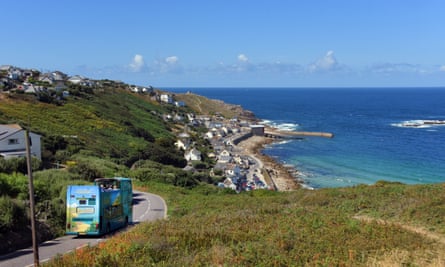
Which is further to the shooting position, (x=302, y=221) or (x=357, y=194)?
(x=357, y=194)

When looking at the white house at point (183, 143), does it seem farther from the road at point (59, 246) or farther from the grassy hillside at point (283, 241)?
the grassy hillside at point (283, 241)

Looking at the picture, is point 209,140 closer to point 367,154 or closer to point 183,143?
point 183,143

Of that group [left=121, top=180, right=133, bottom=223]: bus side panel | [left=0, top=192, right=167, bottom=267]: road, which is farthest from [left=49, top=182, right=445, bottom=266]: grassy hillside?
[left=121, top=180, right=133, bottom=223]: bus side panel

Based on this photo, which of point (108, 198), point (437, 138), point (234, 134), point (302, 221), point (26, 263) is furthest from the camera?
point (234, 134)

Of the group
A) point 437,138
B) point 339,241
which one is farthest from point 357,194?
point 437,138

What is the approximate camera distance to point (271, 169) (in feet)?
229

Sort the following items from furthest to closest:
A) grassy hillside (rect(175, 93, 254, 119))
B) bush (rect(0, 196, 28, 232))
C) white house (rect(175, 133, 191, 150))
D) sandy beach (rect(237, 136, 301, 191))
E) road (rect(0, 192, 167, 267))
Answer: grassy hillside (rect(175, 93, 254, 119)) → white house (rect(175, 133, 191, 150)) → sandy beach (rect(237, 136, 301, 191)) → bush (rect(0, 196, 28, 232)) → road (rect(0, 192, 167, 267))

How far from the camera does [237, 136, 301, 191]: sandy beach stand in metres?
58.8

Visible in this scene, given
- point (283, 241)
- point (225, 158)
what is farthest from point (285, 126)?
point (283, 241)

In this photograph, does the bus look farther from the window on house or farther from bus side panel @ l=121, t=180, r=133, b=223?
the window on house

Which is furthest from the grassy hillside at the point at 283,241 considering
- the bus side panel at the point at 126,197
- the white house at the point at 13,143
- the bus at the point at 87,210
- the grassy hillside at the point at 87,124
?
the grassy hillside at the point at 87,124

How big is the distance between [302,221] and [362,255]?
4598mm

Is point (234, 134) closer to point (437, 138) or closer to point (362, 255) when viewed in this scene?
point (437, 138)

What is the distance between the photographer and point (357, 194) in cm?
2416
